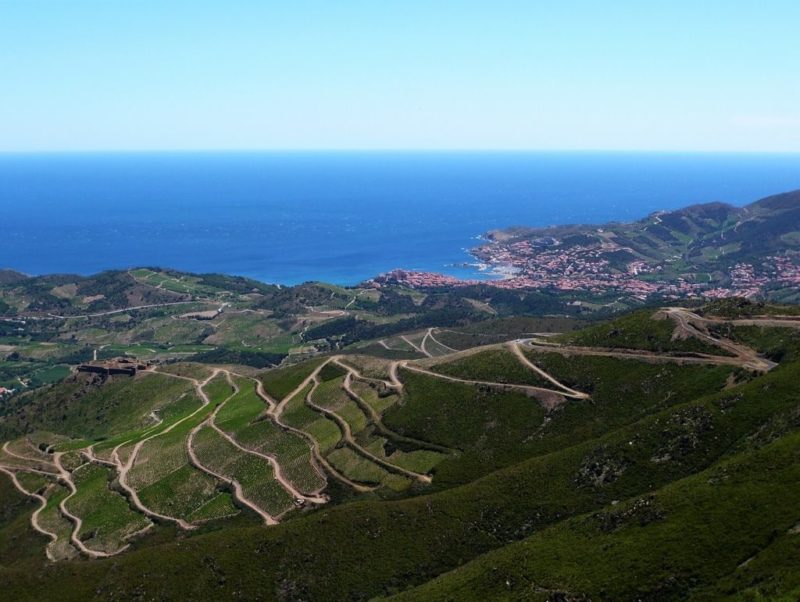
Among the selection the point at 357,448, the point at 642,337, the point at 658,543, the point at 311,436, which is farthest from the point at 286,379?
the point at 658,543

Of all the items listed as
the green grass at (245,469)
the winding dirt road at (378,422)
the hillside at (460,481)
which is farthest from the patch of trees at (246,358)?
the green grass at (245,469)

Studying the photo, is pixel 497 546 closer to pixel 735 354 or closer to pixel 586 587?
pixel 586 587

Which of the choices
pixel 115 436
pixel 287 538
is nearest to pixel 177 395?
pixel 115 436

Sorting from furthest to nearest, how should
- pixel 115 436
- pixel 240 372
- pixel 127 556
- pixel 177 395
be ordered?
pixel 240 372, pixel 177 395, pixel 115 436, pixel 127 556

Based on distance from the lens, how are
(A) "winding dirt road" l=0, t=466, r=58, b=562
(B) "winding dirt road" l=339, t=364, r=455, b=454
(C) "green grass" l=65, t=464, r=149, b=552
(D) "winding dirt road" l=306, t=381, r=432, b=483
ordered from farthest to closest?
(B) "winding dirt road" l=339, t=364, r=455, b=454 < (A) "winding dirt road" l=0, t=466, r=58, b=562 < (C) "green grass" l=65, t=464, r=149, b=552 < (D) "winding dirt road" l=306, t=381, r=432, b=483

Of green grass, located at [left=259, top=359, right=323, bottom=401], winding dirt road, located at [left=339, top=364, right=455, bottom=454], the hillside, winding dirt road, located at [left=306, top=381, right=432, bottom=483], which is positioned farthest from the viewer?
green grass, located at [left=259, top=359, right=323, bottom=401]

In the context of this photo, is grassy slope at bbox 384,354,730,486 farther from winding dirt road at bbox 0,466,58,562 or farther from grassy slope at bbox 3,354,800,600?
winding dirt road at bbox 0,466,58,562

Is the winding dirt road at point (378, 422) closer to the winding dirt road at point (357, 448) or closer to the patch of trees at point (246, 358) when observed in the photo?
the winding dirt road at point (357, 448)

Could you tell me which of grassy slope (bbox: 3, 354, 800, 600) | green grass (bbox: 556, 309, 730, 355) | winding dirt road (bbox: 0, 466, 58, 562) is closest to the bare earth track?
winding dirt road (bbox: 0, 466, 58, 562)
